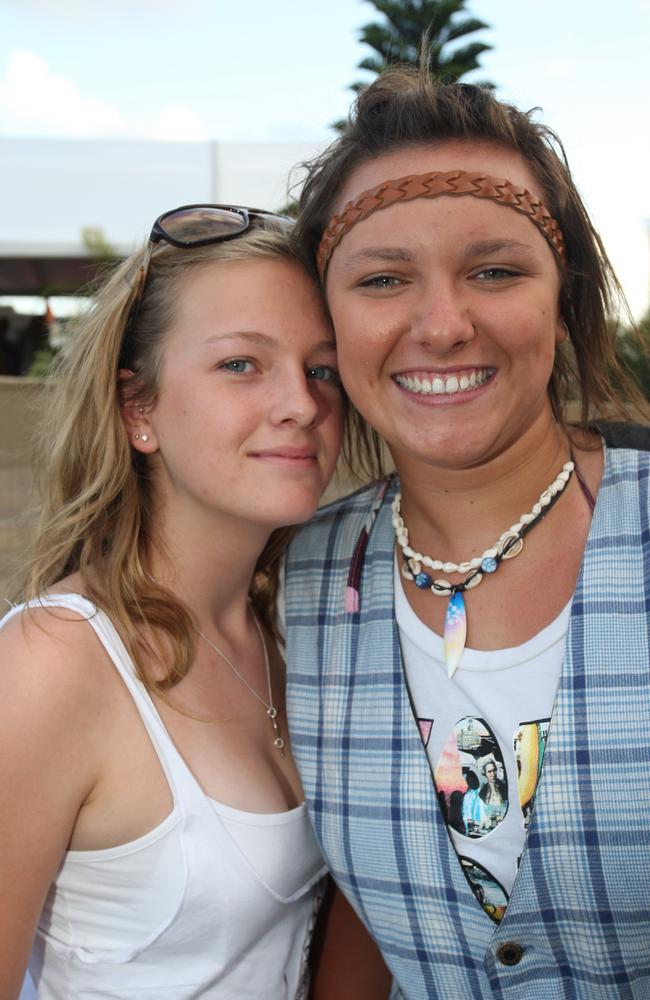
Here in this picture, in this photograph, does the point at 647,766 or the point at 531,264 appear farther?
the point at 531,264

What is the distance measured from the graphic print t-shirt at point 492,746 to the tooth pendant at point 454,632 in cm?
2

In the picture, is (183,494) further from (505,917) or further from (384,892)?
(505,917)

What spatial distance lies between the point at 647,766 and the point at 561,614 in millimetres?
280

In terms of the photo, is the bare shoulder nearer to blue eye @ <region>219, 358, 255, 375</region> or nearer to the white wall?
blue eye @ <region>219, 358, 255, 375</region>

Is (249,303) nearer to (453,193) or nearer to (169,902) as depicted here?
(453,193)

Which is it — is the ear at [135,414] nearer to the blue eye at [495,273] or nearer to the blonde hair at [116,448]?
the blonde hair at [116,448]

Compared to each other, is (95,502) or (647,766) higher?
(95,502)

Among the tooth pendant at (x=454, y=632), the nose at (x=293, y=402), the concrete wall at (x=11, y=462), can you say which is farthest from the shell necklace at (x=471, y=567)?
the concrete wall at (x=11, y=462)

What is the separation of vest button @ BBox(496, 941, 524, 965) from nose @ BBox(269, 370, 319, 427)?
3.19 ft

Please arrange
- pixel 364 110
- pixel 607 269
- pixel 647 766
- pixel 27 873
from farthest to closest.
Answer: pixel 607 269, pixel 364 110, pixel 27 873, pixel 647 766

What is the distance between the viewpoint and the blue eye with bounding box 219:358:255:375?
1.89 metres

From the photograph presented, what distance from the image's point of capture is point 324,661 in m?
1.86

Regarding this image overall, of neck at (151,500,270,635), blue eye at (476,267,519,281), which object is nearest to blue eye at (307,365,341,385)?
neck at (151,500,270,635)

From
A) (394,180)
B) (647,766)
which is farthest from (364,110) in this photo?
(647,766)
